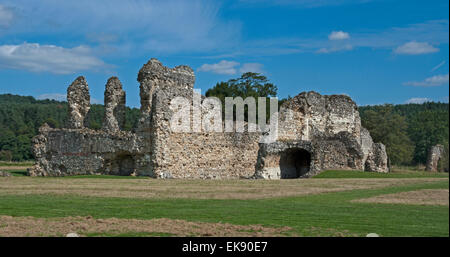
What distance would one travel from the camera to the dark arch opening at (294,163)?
103 feet

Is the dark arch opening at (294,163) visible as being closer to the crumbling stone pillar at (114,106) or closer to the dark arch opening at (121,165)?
the dark arch opening at (121,165)

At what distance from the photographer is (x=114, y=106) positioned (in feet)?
101

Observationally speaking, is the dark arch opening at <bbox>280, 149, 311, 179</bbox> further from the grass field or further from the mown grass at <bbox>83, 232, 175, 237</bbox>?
the mown grass at <bbox>83, 232, 175, 237</bbox>

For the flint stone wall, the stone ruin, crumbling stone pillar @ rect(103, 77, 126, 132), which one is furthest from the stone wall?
crumbling stone pillar @ rect(103, 77, 126, 132)

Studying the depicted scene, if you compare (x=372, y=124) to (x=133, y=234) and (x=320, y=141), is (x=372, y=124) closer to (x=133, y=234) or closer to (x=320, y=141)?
(x=320, y=141)

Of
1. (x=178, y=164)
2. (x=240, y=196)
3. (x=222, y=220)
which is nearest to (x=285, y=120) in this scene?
(x=178, y=164)

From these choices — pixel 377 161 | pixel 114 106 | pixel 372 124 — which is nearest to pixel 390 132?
pixel 372 124

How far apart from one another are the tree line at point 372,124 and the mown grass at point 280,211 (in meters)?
7.67

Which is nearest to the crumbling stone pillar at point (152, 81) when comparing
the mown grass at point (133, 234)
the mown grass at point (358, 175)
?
the mown grass at point (358, 175)

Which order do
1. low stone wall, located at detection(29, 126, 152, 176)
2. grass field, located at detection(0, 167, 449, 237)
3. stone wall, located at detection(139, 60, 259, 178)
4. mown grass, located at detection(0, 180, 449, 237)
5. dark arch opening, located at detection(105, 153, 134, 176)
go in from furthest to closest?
1. dark arch opening, located at detection(105, 153, 134, 176)
2. low stone wall, located at detection(29, 126, 152, 176)
3. stone wall, located at detection(139, 60, 259, 178)
4. mown grass, located at detection(0, 180, 449, 237)
5. grass field, located at detection(0, 167, 449, 237)

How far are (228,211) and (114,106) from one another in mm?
18993

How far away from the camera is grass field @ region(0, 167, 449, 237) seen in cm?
1059
